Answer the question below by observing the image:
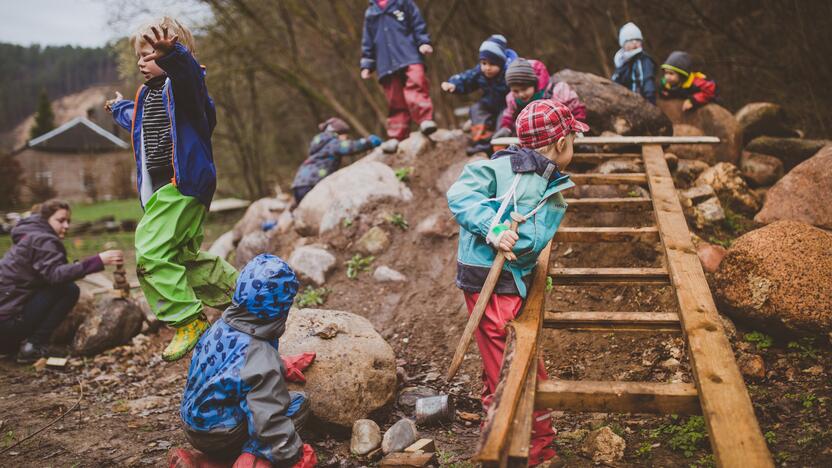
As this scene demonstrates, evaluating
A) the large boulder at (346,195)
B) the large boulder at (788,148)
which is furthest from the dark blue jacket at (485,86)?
the large boulder at (788,148)

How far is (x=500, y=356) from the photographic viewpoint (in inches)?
119

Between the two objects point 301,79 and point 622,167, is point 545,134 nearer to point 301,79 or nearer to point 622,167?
point 622,167

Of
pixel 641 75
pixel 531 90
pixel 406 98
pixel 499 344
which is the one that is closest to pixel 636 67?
pixel 641 75

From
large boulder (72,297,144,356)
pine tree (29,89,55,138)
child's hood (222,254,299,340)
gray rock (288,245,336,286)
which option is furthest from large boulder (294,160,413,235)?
pine tree (29,89,55,138)

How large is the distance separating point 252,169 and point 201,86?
16.6m

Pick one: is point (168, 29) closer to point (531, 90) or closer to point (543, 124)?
point (543, 124)

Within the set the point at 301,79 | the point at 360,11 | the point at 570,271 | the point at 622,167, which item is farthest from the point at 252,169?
the point at 570,271

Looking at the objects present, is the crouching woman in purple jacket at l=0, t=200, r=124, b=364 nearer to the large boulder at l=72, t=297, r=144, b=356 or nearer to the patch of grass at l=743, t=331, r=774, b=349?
the large boulder at l=72, t=297, r=144, b=356

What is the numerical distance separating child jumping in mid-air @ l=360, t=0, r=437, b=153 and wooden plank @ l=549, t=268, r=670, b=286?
3648 millimetres

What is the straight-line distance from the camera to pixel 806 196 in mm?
4836

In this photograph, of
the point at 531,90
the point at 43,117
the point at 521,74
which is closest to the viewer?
the point at 521,74

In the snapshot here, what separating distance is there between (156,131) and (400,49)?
4.24 metres

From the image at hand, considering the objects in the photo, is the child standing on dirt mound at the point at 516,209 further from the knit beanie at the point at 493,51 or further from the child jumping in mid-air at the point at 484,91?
the child jumping in mid-air at the point at 484,91

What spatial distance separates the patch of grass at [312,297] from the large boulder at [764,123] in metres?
5.33
